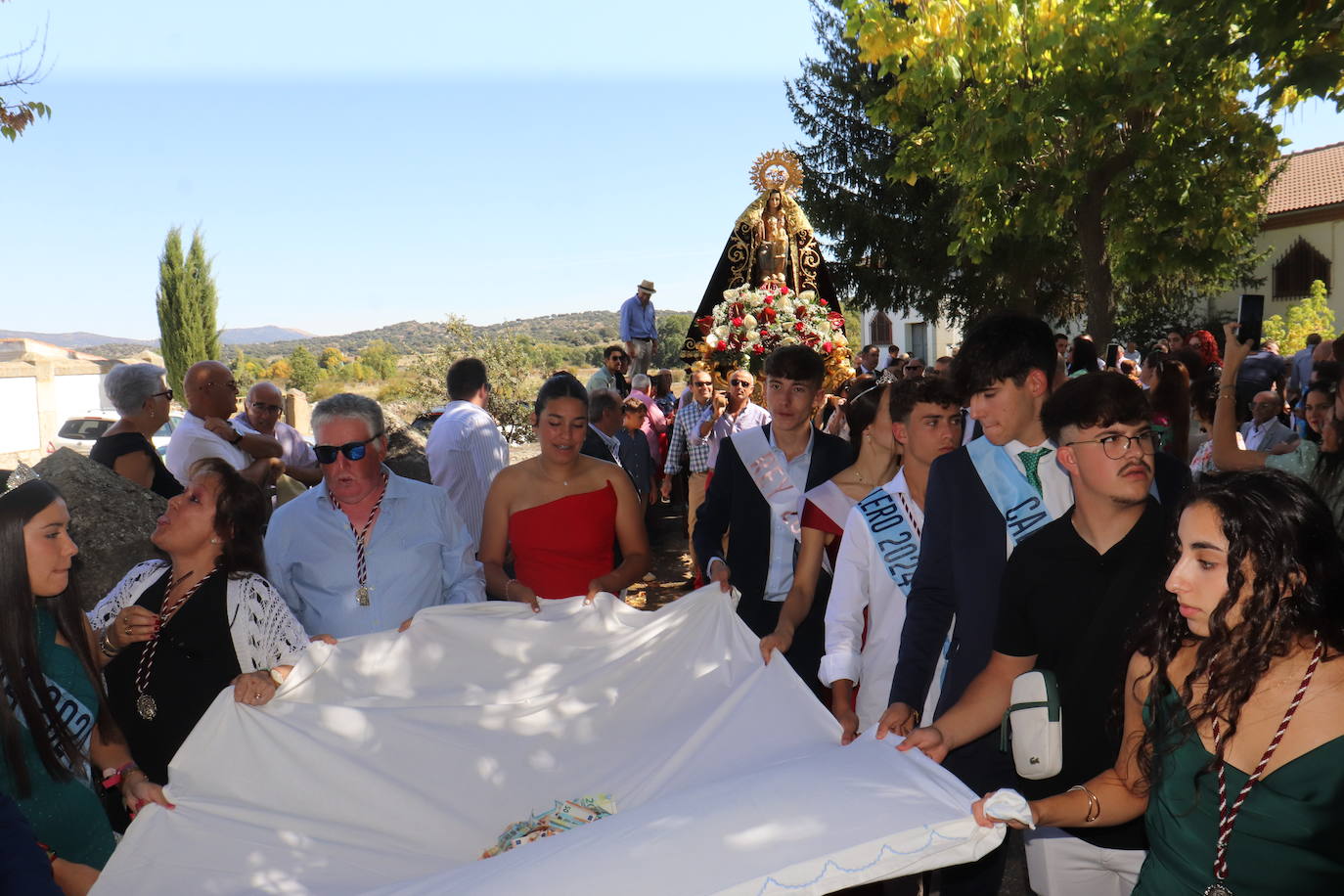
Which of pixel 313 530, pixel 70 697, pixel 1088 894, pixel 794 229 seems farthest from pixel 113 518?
pixel 794 229

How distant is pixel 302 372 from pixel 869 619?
2441 inches

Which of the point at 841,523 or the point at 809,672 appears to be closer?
the point at 841,523

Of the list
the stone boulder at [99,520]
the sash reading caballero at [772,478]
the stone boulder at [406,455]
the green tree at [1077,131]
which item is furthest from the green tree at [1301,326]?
the stone boulder at [99,520]

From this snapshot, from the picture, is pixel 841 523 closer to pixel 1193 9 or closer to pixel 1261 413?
pixel 1193 9

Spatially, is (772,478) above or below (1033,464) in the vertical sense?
below

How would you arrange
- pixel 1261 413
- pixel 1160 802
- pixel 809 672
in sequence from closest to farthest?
pixel 1160 802 < pixel 809 672 < pixel 1261 413

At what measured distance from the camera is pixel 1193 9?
6.90 m

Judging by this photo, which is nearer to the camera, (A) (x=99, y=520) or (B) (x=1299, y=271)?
(A) (x=99, y=520)

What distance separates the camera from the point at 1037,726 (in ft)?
8.46

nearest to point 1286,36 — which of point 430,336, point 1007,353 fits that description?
point 1007,353

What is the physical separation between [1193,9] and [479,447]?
5528 millimetres

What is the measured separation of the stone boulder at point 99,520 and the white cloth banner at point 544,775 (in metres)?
1.88

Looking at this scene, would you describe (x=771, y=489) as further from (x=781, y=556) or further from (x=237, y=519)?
(x=237, y=519)

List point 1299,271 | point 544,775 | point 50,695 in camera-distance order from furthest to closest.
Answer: point 1299,271
point 544,775
point 50,695
